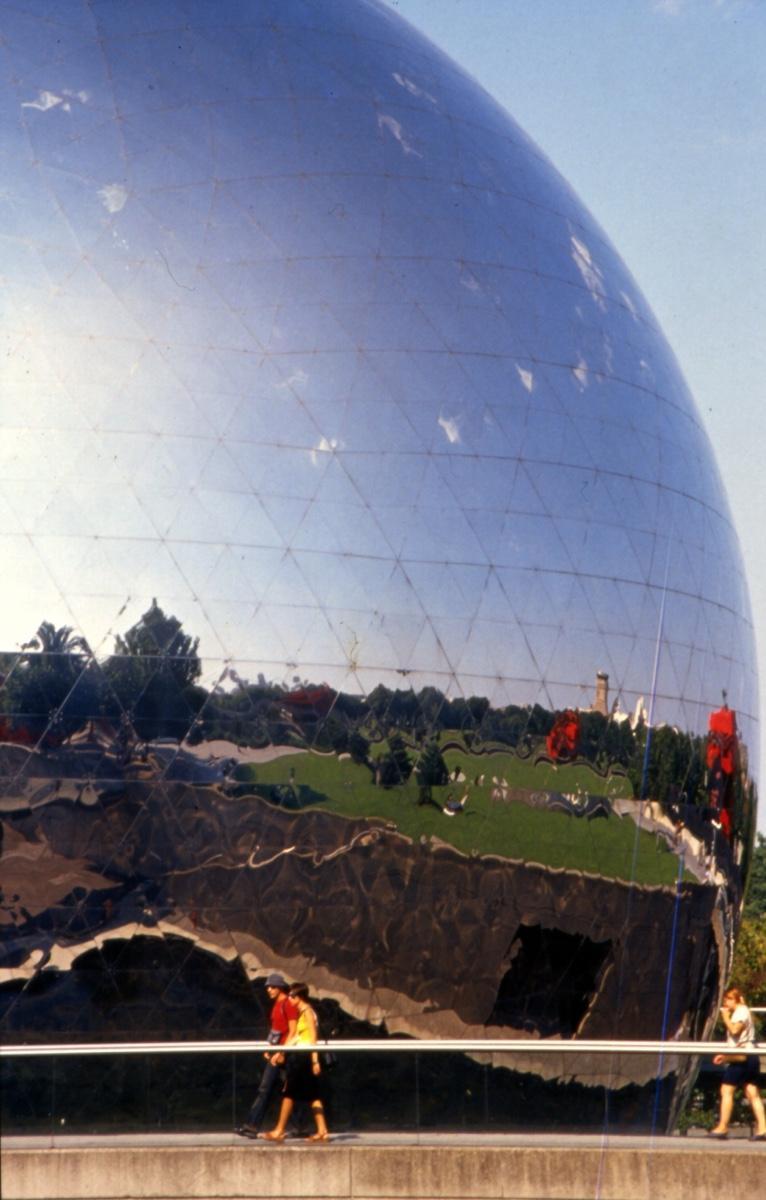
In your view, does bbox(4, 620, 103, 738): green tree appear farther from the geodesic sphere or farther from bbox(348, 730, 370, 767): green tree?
bbox(348, 730, 370, 767): green tree

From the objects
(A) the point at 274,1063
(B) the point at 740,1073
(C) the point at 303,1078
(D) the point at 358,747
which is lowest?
(B) the point at 740,1073

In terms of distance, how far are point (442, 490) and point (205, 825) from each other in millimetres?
3427

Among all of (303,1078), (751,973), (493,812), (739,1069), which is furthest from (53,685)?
(751,973)

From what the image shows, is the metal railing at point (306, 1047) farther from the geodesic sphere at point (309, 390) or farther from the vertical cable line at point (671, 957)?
the geodesic sphere at point (309, 390)

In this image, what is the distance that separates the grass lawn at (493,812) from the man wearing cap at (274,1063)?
5.17 feet

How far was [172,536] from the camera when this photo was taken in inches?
526

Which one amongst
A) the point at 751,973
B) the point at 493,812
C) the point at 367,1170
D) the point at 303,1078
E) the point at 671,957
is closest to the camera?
the point at 367,1170

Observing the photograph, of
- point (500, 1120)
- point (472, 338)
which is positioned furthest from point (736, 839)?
point (472, 338)

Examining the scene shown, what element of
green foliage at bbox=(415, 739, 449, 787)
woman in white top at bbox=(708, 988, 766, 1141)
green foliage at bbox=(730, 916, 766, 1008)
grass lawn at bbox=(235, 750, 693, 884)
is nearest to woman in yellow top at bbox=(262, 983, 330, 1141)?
grass lawn at bbox=(235, 750, 693, 884)

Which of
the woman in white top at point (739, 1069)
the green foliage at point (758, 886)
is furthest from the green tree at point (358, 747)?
the green foliage at point (758, 886)

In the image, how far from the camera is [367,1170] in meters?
12.6

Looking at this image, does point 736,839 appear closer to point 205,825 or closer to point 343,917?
point 343,917

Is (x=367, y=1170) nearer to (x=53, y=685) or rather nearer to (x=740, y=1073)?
(x=740, y=1073)

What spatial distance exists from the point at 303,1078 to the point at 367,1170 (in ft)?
2.95
